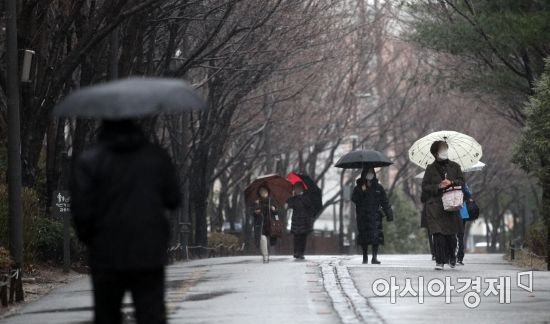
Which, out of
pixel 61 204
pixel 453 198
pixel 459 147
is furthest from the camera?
pixel 459 147

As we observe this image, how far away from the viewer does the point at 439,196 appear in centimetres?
2147

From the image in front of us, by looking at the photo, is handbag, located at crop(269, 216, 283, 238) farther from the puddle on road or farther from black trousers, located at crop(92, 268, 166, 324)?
black trousers, located at crop(92, 268, 166, 324)

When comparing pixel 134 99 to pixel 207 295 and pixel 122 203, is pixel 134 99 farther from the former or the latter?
pixel 207 295

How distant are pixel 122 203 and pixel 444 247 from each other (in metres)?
13.5

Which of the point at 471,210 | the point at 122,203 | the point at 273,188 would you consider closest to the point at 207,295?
the point at 122,203

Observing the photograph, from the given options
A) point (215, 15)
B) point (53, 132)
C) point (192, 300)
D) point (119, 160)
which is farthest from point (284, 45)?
point (119, 160)

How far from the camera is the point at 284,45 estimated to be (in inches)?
1359

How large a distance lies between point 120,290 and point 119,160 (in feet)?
2.52

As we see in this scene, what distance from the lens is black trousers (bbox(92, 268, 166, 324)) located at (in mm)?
8695

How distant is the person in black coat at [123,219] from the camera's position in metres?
8.68

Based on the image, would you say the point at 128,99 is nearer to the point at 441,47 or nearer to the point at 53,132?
the point at 53,132

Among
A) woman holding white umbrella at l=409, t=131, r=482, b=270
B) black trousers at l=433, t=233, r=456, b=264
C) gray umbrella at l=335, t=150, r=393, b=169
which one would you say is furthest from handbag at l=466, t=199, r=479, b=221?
woman holding white umbrella at l=409, t=131, r=482, b=270

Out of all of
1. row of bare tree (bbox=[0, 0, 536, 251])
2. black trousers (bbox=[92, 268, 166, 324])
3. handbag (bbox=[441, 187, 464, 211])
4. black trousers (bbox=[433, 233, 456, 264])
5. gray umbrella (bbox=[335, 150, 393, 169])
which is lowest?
black trousers (bbox=[92, 268, 166, 324])

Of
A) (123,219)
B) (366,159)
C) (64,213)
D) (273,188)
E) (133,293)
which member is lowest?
(133,293)
